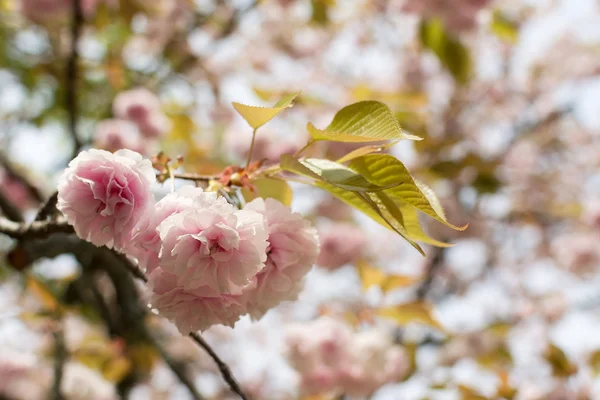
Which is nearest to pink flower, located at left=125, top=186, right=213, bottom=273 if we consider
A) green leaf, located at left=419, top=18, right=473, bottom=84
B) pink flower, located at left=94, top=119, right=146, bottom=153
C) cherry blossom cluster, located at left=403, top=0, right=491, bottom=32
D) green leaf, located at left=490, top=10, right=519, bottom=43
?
pink flower, located at left=94, top=119, right=146, bottom=153

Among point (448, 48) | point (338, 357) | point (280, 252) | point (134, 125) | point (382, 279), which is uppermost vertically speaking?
point (280, 252)

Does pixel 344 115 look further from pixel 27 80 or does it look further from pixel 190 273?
pixel 27 80

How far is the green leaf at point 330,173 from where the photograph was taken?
0.65m

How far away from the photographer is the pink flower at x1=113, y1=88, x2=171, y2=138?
2297 millimetres

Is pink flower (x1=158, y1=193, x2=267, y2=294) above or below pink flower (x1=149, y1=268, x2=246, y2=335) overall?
above

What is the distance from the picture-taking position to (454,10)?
6.81ft

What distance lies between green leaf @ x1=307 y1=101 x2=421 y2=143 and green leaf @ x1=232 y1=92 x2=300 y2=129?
1.9 inches

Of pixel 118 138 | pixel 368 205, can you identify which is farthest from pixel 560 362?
pixel 118 138

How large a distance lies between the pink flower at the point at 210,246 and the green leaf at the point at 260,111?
0.47ft

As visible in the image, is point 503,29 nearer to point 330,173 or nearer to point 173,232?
point 330,173

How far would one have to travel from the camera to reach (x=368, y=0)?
351 cm

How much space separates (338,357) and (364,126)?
3.57ft

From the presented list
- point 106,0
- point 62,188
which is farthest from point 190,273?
point 106,0

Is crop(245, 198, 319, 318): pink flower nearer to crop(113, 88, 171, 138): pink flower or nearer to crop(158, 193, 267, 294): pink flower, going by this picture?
crop(158, 193, 267, 294): pink flower
